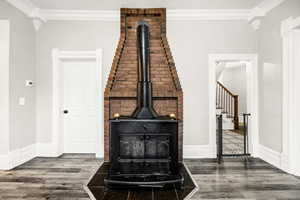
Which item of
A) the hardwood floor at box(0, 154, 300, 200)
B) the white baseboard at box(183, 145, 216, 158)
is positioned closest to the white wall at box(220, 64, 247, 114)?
the white baseboard at box(183, 145, 216, 158)

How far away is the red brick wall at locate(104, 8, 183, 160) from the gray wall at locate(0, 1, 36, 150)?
1.46 m

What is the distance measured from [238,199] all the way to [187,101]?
7.20ft

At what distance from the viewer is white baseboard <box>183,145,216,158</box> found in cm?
456

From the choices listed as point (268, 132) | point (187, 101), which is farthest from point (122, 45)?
point (268, 132)

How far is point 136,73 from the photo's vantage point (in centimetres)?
425

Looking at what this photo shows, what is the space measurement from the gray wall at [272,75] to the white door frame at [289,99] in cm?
17

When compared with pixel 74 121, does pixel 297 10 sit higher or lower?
higher

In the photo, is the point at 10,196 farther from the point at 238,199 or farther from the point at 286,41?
the point at 286,41

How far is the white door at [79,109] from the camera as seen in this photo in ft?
16.0

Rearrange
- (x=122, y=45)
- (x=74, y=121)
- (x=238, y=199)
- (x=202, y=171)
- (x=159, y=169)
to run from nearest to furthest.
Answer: (x=238, y=199), (x=159, y=169), (x=202, y=171), (x=122, y=45), (x=74, y=121)

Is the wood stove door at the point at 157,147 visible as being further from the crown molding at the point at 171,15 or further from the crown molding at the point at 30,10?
the crown molding at the point at 30,10

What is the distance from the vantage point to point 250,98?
15.5 feet

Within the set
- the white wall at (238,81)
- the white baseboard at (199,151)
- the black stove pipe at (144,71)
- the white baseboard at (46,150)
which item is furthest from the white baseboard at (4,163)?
the white wall at (238,81)

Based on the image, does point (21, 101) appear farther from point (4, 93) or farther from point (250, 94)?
point (250, 94)
